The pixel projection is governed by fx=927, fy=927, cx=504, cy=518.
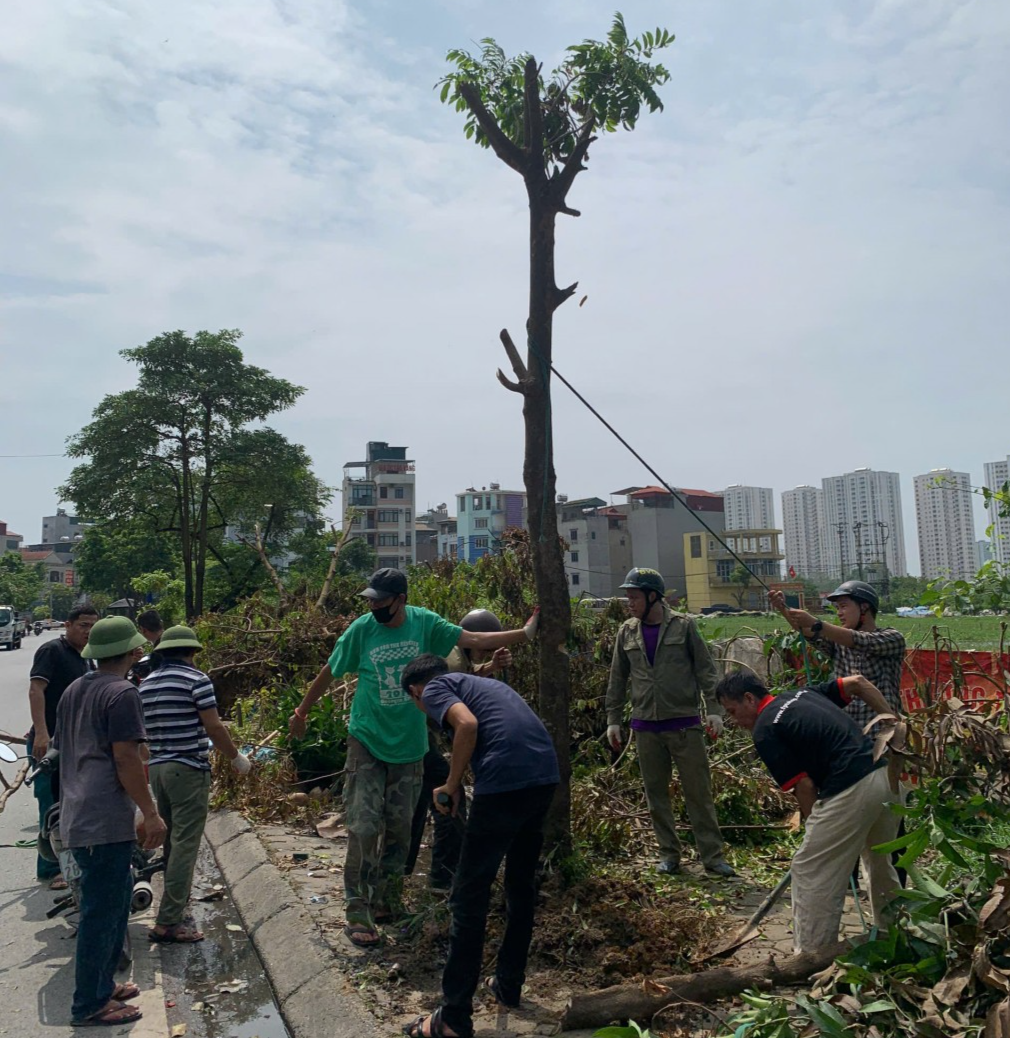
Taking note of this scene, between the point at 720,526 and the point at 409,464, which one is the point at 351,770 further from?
the point at 409,464

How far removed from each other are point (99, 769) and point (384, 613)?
165 centimetres

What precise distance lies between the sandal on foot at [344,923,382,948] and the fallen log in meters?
1.36

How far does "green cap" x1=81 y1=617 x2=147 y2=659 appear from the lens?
14.4ft

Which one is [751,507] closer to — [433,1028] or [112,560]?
[112,560]

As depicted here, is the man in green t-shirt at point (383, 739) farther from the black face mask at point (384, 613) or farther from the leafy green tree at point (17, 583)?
the leafy green tree at point (17, 583)

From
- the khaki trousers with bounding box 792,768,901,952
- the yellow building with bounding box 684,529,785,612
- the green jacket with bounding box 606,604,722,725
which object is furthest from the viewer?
the yellow building with bounding box 684,529,785,612

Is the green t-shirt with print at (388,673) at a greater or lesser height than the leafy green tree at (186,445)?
lesser

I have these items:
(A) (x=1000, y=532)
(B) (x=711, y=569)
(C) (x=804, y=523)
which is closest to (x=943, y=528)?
(C) (x=804, y=523)

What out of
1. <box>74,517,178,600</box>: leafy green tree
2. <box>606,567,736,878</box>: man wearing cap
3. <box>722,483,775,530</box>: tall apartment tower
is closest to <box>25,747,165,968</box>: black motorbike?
<box>606,567,736,878</box>: man wearing cap

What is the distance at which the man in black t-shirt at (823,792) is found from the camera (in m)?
3.95

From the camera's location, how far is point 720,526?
79.6 m

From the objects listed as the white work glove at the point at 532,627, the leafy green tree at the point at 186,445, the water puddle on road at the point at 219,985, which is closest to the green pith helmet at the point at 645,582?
the white work glove at the point at 532,627

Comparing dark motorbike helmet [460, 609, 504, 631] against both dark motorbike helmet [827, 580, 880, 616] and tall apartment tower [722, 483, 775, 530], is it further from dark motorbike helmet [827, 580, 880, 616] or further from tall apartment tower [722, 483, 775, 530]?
tall apartment tower [722, 483, 775, 530]

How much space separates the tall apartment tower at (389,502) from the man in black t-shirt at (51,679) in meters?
78.2
